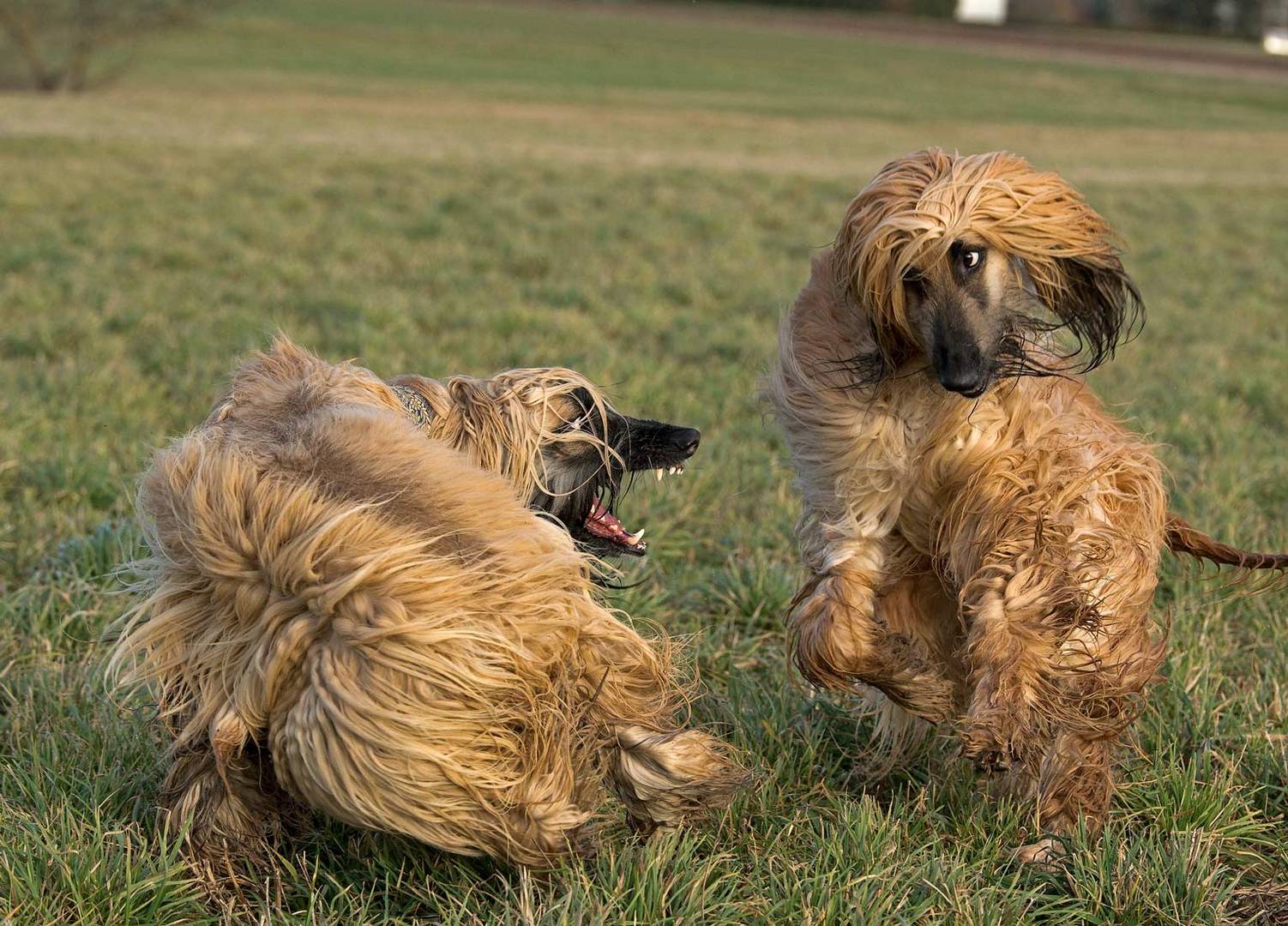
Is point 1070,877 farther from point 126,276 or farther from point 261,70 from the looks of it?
→ point 261,70

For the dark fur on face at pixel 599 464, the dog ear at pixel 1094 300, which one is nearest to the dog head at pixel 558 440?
the dark fur on face at pixel 599 464

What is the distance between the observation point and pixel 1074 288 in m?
3.34

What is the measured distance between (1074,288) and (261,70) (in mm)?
32528

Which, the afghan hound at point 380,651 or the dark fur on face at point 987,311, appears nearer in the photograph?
the afghan hound at point 380,651

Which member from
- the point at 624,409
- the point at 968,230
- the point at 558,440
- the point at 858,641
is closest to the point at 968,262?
the point at 968,230

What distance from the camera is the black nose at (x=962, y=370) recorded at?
9.90ft

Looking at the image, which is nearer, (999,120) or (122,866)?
(122,866)

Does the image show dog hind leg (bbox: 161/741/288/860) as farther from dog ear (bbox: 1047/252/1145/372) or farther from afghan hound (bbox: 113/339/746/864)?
dog ear (bbox: 1047/252/1145/372)

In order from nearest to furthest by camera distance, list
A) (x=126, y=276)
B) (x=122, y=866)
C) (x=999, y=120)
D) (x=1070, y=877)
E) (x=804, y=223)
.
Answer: (x=122, y=866)
(x=1070, y=877)
(x=126, y=276)
(x=804, y=223)
(x=999, y=120)

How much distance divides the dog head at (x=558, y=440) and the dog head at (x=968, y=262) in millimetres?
567

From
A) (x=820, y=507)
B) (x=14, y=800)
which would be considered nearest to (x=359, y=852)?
(x=14, y=800)

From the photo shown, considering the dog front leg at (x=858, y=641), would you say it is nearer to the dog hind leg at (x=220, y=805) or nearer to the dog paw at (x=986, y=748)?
the dog paw at (x=986, y=748)

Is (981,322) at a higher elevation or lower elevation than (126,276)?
higher

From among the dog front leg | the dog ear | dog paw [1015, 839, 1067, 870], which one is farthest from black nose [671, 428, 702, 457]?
dog paw [1015, 839, 1067, 870]
